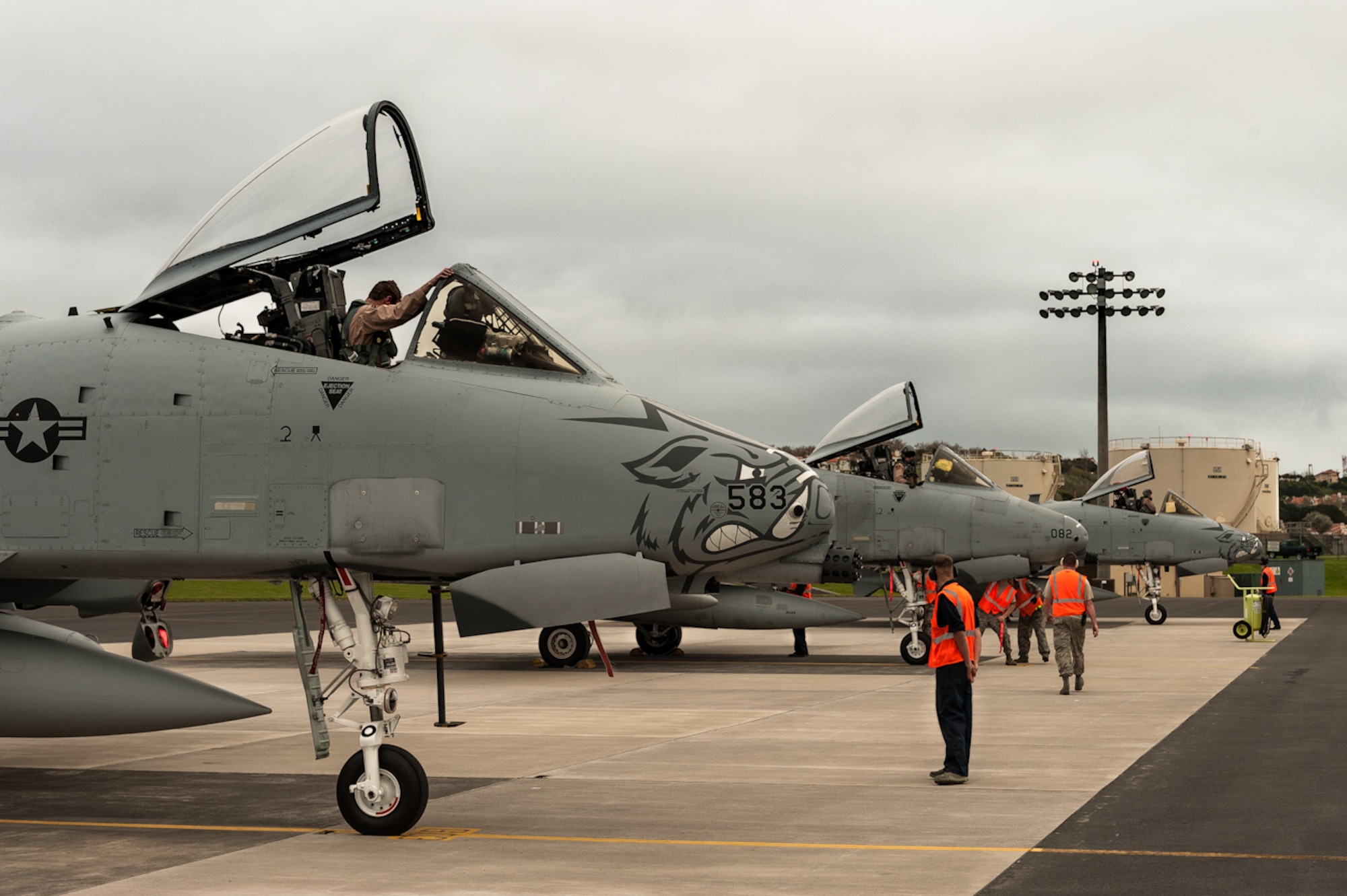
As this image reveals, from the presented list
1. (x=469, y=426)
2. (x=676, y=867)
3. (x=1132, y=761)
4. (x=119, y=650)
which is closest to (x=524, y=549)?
(x=469, y=426)

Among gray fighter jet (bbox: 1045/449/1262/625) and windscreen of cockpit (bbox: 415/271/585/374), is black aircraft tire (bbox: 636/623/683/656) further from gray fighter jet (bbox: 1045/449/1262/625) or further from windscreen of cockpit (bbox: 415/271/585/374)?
windscreen of cockpit (bbox: 415/271/585/374)

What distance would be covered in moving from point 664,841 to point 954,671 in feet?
10.8

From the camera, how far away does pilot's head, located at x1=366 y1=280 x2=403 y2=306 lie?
8.60m

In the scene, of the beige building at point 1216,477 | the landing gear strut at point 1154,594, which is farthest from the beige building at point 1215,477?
the landing gear strut at point 1154,594

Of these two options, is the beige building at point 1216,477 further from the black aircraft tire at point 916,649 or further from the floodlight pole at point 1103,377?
the black aircraft tire at point 916,649

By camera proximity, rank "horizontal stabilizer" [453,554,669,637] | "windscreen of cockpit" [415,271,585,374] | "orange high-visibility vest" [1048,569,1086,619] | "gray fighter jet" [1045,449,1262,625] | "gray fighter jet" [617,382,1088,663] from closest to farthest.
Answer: "horizontal stabilizer" [453,554,669,637]
"windscreen of cockpit" [415,271,585,374]
"orange high-visibility vest" [1048,569,1086,619]
"gray fighter jet" [617,382,1088,663]
"gray fighter jet" [1045,449,1262,625]

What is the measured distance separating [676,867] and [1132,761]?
5520 mm

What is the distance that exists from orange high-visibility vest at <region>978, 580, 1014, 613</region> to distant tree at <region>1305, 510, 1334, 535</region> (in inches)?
4491

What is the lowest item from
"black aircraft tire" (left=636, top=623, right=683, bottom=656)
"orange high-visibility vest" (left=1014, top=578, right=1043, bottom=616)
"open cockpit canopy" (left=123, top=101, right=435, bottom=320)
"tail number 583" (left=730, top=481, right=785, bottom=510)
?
"black aircraft tire" (left=636, top=623, right=683, bottom=656)

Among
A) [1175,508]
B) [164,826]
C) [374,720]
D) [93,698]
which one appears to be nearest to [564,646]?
[164,826]

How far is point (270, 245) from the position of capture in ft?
27.5

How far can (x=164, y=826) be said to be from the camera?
913 cm

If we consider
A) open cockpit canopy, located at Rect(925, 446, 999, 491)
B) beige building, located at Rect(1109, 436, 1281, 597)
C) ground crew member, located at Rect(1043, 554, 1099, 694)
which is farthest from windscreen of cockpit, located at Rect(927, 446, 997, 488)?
beige building, located at Rect(1109, 436, 1281, 597)

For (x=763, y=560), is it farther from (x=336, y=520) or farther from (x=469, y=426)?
(x=336, y=520)
